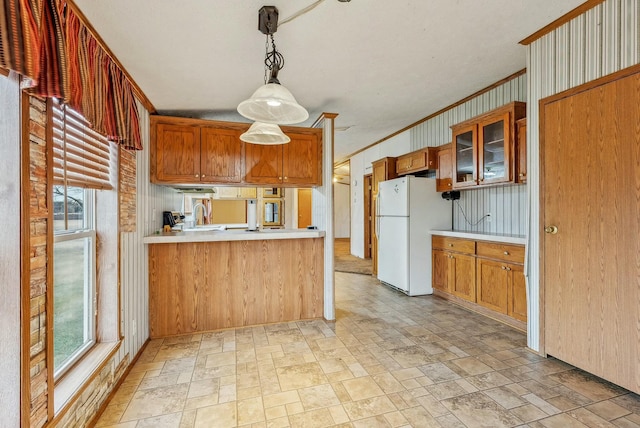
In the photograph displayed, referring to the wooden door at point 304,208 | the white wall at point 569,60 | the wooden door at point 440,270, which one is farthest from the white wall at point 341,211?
the white wall at point 569,60

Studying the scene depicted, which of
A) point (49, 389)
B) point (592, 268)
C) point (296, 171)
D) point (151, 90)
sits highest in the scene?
point (151, 90)

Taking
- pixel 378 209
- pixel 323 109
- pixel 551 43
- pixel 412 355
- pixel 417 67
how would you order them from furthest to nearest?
pixel 378 209 < pixel 323 109 < pixel 417 67 < pixel 412 355 < pixel 551 43

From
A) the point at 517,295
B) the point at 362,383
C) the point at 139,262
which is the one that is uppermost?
the point at 139,262

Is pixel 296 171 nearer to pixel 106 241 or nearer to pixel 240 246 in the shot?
pixel 240 246

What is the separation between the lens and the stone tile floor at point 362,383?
1730 mm

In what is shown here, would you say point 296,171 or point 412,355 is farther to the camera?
point 296,171

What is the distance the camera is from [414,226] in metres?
4.08

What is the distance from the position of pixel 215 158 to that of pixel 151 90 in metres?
0.87

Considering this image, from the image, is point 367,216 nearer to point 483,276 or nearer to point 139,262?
point 483,276

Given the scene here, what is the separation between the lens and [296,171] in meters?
3.39

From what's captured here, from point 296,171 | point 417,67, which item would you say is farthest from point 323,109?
point 417,67

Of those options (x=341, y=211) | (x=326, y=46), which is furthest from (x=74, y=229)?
(x=341, y=211)

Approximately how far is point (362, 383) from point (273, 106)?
1.94 meters

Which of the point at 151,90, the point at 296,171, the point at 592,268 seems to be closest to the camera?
the point at 592,268
